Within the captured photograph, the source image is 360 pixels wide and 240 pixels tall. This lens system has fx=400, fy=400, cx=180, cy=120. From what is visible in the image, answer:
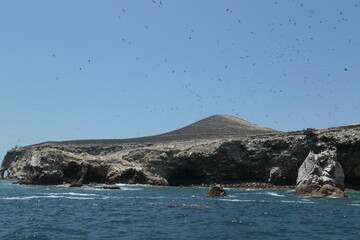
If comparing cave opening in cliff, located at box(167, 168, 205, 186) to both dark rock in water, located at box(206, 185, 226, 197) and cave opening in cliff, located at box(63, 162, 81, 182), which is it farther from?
dark rock in water, located at box(206, 185, 226, 197)

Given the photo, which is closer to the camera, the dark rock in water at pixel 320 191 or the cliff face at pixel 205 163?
the dark rock in water at pixel 320 191

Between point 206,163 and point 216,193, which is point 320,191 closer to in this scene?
point 216,193

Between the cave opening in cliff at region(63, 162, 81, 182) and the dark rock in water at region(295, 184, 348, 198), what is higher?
the cave opening in cliff at region(63, 162, 81, 182)

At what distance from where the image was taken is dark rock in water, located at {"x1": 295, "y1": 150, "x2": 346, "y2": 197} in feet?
156

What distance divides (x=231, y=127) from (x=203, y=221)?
498 ft

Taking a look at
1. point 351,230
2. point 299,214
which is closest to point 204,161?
point 299,214

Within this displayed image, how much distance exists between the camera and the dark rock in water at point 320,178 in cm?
4762

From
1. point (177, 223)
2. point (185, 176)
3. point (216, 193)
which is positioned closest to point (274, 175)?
point (185, 176)

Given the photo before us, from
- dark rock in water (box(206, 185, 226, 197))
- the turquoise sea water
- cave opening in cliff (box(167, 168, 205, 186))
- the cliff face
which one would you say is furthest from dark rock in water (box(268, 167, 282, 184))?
the turquoise sea water

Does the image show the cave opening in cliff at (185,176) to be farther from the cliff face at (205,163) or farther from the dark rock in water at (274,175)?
the dark rock in water at (274,175)

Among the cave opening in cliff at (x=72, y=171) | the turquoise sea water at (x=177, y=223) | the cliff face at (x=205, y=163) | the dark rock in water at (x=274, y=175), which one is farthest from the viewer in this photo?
the cave opening in cliff at (x=72, y=171)

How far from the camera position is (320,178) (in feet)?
164

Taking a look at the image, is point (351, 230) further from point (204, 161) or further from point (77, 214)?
point (204, 161)

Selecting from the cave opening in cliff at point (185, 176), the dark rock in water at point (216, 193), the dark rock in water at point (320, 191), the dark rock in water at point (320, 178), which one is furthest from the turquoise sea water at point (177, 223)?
the cave opening in cliff at point (185, 176)
